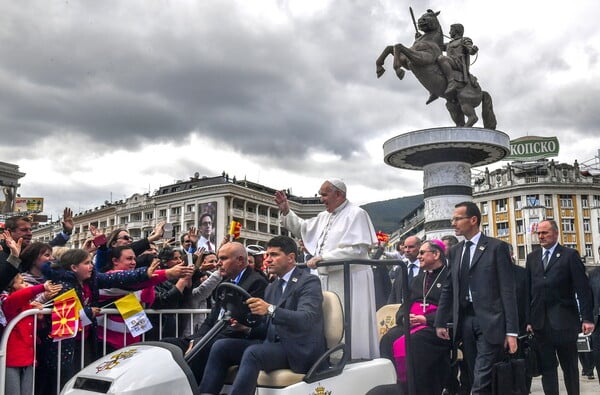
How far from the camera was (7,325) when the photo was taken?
15.1ft

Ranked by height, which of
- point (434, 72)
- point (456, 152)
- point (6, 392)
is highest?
point (434, 72)

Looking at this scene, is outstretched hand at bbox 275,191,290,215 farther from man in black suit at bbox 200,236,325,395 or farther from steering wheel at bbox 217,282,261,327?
steering wheel at bbox 217,282,261,327

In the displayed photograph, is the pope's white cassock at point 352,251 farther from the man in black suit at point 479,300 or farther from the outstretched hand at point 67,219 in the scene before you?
the outstretched hand at point 67,219

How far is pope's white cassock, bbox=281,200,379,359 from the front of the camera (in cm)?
496

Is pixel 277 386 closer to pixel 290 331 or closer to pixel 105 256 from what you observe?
pixel 290 331

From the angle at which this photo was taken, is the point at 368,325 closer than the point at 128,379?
No

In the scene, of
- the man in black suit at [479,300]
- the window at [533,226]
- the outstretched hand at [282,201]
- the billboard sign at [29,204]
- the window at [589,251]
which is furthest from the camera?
the billboard sign at [29,204]

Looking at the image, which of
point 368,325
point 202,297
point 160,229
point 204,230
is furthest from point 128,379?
point 204,230

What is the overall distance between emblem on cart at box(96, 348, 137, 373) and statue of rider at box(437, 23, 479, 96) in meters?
11.9

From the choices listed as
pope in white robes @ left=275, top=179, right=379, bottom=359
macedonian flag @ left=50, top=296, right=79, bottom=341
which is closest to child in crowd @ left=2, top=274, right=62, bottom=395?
macedonian flag @ left=50, top=296, right=79, bottom=341

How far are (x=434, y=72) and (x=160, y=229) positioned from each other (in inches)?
352

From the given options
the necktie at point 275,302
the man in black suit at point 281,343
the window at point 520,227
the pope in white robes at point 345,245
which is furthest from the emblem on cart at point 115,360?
the window at point 520,227

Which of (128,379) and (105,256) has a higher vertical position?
(105,256)

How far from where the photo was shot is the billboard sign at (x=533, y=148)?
79.9 meters
